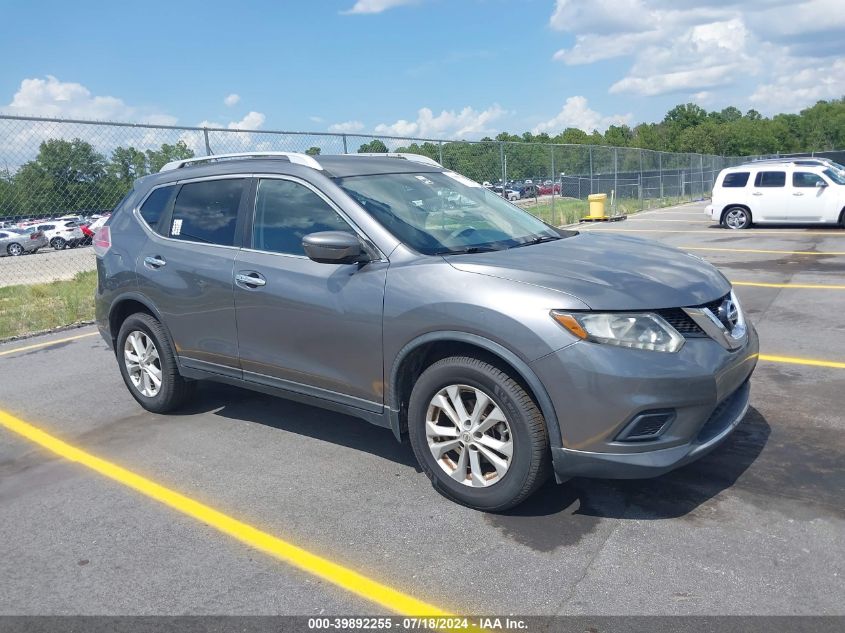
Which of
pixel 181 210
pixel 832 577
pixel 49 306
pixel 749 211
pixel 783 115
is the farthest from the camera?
pixel 783 115

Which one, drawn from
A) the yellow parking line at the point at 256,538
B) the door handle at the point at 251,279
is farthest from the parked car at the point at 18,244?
the door handle at the point at 251,279

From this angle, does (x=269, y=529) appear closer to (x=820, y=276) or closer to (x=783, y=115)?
(x=820, y=276)

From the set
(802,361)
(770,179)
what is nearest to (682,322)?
(802,361)

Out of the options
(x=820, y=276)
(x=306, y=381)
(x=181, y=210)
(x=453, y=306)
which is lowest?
(x=820, y=276)

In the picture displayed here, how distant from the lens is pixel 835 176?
59.3 feet

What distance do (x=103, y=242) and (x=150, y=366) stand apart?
1.06 meters

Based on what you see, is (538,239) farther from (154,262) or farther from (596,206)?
(596,206)

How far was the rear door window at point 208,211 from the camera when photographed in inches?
188

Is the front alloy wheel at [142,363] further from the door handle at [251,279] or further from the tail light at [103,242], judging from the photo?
the door handle at [251,279]

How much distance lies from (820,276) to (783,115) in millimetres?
110600

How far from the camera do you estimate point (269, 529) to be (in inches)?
143

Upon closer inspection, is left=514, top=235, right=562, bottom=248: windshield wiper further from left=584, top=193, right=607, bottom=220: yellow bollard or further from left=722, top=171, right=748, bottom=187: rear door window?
left=584, top=193, right=607, bottom=220: yellow bollard

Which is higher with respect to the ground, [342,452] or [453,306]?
[453,306]

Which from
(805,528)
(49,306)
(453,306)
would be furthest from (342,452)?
(49,306)
